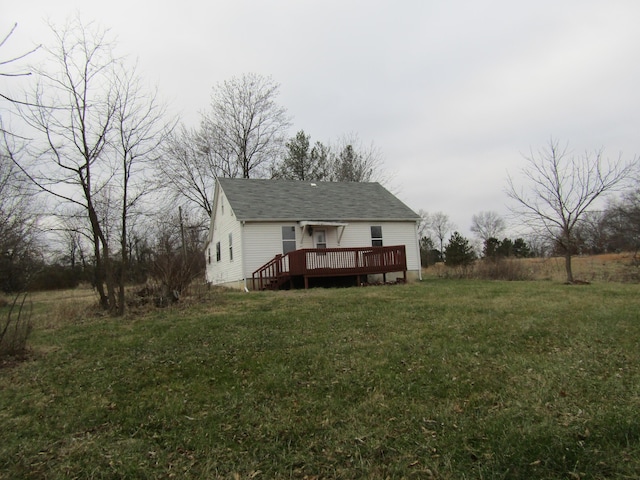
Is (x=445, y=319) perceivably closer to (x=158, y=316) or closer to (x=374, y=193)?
(x=158, y=316)

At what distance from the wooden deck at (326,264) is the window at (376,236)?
1999mm

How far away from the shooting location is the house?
51.6 feet

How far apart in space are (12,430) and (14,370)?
2.05 metres

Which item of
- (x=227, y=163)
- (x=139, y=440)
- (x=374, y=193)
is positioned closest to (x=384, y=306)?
(x=139, y=440)

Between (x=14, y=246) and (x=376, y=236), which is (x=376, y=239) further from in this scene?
(x=14, y=246)

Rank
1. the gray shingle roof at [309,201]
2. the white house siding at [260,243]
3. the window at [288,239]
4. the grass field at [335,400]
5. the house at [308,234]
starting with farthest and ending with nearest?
the gray shingle roof at [309,201]
the window at [288,239]
the white house siding at [260,243]
the house at [308,234]
the grass field at [335,400]

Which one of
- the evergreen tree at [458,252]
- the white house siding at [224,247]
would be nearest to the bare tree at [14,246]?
the white house siding at [224,247]

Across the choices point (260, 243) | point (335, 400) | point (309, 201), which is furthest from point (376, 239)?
point (335, 400)

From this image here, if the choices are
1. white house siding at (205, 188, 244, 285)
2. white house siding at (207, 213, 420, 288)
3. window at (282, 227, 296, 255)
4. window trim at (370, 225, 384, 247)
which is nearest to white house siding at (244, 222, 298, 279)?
white house siding at (207, 213, 420, 288)

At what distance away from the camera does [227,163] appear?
29.4 metres

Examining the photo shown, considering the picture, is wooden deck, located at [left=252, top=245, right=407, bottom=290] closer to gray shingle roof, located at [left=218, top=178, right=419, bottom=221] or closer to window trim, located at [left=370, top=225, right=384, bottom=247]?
window trim, located at [left=370, top=225, right=384, bottom=247]

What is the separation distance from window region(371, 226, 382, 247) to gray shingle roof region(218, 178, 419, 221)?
545mm

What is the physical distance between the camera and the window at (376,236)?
18.3m

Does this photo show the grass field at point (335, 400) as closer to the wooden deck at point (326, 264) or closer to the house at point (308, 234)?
the wooden deck at point (326, 264)
